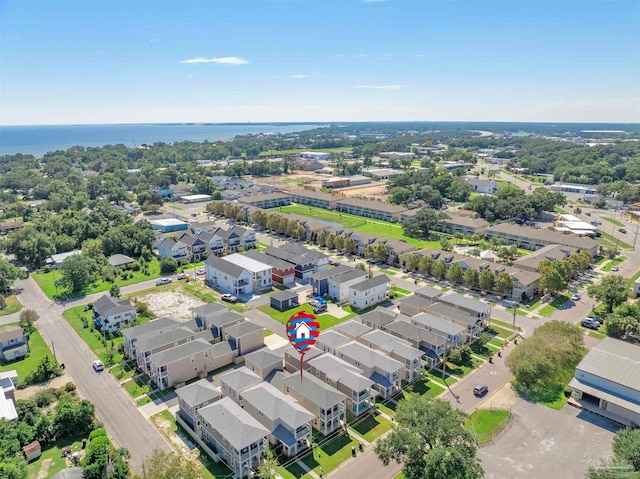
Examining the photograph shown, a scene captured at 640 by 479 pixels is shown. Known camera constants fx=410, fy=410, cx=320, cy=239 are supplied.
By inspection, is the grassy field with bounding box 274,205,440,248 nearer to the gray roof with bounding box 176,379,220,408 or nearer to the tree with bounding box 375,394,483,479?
the tree with bounding box 375,394,483,479

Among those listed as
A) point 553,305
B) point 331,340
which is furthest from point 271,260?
point 553,305

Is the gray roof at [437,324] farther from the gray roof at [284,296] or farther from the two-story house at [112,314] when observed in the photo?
the two-story house at [112,314]

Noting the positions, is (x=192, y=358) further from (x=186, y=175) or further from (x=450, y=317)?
(x=186, y=175)

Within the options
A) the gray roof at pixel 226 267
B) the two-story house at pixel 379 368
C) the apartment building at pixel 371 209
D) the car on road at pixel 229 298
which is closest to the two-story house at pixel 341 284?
the gray roof at pixel 226 267

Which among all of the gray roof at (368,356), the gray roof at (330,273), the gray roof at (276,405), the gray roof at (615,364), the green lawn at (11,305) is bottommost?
the green lawn at (11,305)

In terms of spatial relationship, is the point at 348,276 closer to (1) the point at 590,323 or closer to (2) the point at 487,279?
(2) the point at 487,279

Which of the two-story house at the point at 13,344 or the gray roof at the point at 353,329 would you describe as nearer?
the two-story house at the point at 13,344

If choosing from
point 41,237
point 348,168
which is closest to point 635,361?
point 41,237
